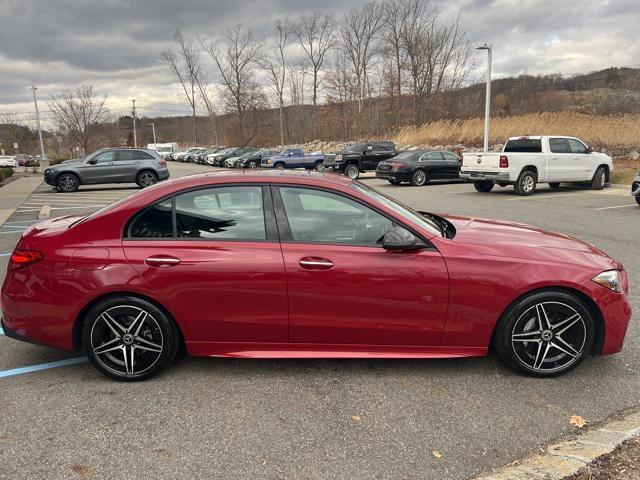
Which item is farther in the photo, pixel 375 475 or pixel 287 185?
pixel 287 185

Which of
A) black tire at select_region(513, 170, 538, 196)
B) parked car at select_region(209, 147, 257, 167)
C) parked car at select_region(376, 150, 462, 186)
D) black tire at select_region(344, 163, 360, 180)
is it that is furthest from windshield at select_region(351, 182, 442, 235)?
parked car at select_region(209, 147, 257, 167)

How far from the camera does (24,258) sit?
3.32 meters

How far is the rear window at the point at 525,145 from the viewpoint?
15.1 m

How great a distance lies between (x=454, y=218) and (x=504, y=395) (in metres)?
1.67

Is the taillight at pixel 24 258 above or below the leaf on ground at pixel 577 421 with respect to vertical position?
above

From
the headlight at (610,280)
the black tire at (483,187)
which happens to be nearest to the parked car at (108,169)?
the black tire at (483,187)

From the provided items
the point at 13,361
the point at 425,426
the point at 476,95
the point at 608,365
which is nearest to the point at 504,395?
the point at 425,426

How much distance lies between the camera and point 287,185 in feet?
11.1

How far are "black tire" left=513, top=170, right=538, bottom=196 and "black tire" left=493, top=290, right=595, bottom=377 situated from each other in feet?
41.3

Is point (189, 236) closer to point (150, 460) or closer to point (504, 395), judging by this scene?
point (150, 460)

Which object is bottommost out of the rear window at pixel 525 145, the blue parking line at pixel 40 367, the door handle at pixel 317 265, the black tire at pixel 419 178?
the blue parking line at pixel 40 367

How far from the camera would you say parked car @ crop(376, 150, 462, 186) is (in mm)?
19047

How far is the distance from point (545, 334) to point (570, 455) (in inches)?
39.2

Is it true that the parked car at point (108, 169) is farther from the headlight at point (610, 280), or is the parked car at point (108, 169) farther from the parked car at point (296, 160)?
the headlight at point (610, 280)
